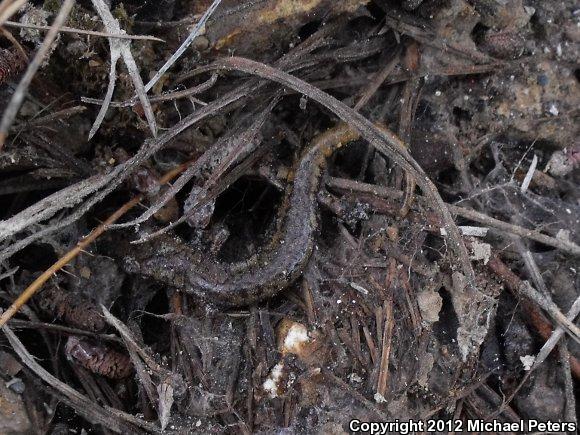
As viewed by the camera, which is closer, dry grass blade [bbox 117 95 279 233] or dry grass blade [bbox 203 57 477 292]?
dry grass blade [bbox 203 57 477 292]

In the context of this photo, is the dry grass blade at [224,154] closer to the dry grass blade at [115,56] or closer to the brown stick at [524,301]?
the dry grass blade at [115,56]

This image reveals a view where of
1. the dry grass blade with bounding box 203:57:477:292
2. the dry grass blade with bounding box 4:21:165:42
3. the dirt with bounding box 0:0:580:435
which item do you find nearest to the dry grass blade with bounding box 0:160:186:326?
the dirt with bounding box 0:0:580:435

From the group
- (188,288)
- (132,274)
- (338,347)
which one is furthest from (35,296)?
(338,347)

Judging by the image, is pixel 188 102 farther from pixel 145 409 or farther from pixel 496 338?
pixel 496 338

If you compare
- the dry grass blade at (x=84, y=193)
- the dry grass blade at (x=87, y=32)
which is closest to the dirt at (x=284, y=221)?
the dry grass blade at (x=84, y=193)

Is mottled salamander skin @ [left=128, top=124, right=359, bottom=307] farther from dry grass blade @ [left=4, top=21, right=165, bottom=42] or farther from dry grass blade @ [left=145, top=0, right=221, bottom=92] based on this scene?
dry grass blade @ [left=4, top=21, right=165, bottom=42]

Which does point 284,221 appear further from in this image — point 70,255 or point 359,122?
point 70,255
